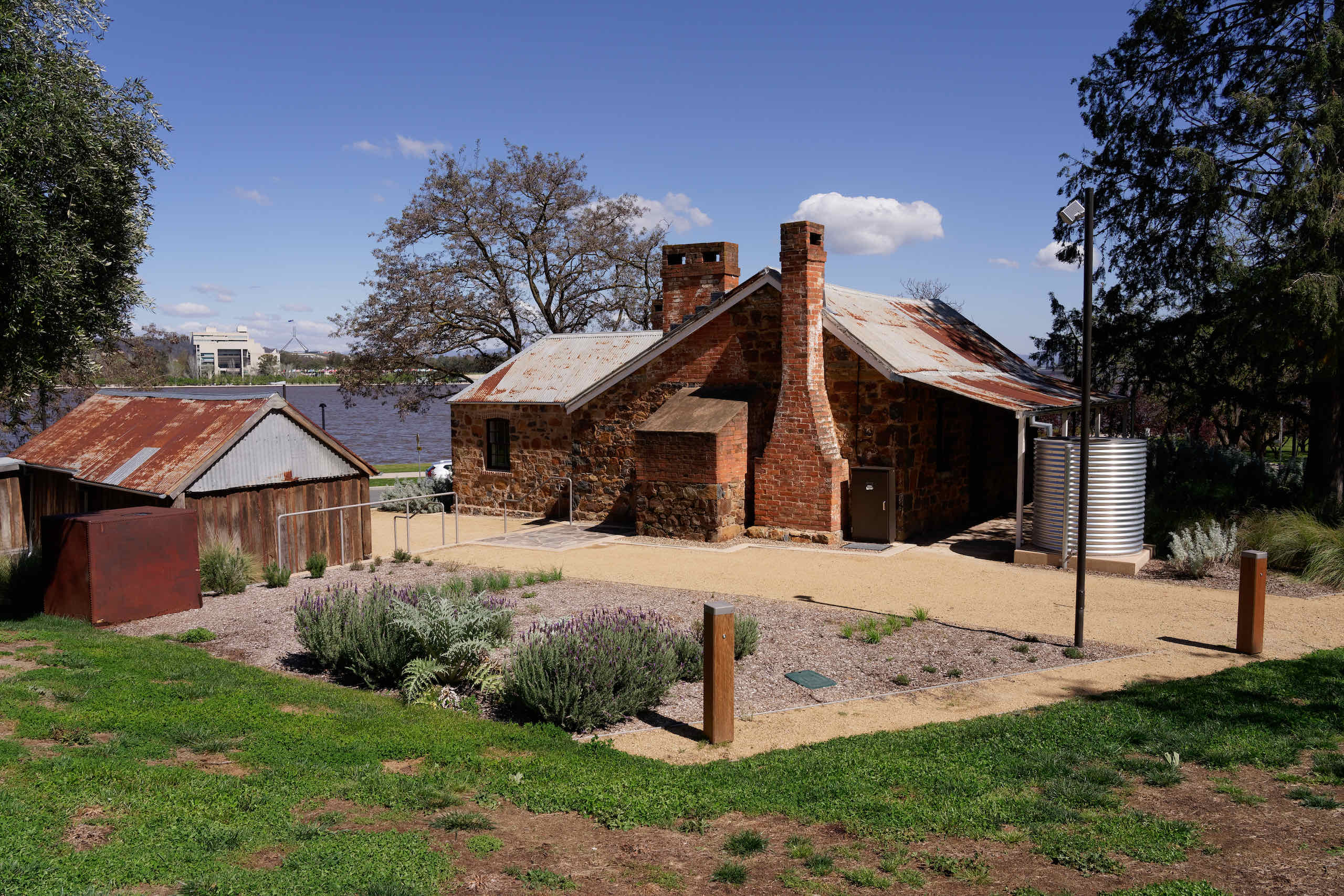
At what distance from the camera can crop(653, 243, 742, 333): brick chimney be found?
20.5 meters

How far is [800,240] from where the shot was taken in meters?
17.0

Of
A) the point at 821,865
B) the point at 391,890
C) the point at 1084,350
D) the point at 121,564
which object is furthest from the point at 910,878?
the point at 121,564

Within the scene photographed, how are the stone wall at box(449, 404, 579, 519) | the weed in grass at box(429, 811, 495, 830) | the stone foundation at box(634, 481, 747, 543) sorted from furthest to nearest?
the stone wall at box(449, 404, 579, 519) < the stone foundation at box(634, 481, 747, 543) < the weed in grass at box(429, 811, 495, 830)

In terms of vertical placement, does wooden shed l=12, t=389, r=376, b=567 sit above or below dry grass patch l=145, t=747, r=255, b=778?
above

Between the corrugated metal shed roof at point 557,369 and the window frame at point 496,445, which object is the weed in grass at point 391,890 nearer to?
the corrugated metal shed roof at point 557,369

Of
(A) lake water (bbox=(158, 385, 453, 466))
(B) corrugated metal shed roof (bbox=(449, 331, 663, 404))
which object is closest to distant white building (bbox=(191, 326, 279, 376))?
(A) lake water (bbox=(158, 385, 453, 466))

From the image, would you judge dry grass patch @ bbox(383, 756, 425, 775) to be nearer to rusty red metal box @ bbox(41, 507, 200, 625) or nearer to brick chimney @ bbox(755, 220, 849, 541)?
rusty red metal box @ bbox(41, 507, 200, 625)

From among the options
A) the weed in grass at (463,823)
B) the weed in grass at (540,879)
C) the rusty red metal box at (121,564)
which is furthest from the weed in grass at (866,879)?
the rusty red metal box at (121,564)

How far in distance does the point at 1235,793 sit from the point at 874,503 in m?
11.1

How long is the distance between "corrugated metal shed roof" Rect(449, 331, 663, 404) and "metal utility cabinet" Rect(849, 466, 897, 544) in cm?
652

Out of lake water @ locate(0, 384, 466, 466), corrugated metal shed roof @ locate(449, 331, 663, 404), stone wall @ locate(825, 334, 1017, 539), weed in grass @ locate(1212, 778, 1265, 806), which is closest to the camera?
weed in grass @ locate(1212, 778, 1265, 806)

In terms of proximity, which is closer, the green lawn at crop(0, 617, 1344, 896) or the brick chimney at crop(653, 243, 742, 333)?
the green lawn at crop(0, 617, 1344, 896)

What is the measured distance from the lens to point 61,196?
34.2 feet

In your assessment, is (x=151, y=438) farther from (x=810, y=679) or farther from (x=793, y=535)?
(x=810, y=679)
